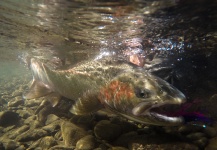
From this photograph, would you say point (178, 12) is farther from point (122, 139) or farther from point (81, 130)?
point (81, 130)

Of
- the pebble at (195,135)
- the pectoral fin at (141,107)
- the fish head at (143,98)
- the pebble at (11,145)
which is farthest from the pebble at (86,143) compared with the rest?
the pebble at (11,145)

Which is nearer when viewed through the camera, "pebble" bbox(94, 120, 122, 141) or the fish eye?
the fish eye

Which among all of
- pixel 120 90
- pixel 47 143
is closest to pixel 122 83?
pixel 120 90

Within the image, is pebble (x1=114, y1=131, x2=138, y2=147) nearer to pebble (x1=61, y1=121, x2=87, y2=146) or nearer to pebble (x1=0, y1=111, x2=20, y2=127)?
pebble (x1=61, y1=121, x2=87, y2=146)

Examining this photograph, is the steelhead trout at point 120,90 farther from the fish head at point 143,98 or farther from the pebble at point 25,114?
the pebble at point 25,114

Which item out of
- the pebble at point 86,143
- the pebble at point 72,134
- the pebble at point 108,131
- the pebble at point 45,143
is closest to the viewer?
the pebble at point 86,143

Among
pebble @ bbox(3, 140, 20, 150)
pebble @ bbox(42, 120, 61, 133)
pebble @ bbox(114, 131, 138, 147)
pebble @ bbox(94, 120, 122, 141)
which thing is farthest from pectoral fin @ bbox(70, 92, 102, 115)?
pebble @ bbox(3, 140, 20, 150)

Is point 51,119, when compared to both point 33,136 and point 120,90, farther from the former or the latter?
point 120,90
